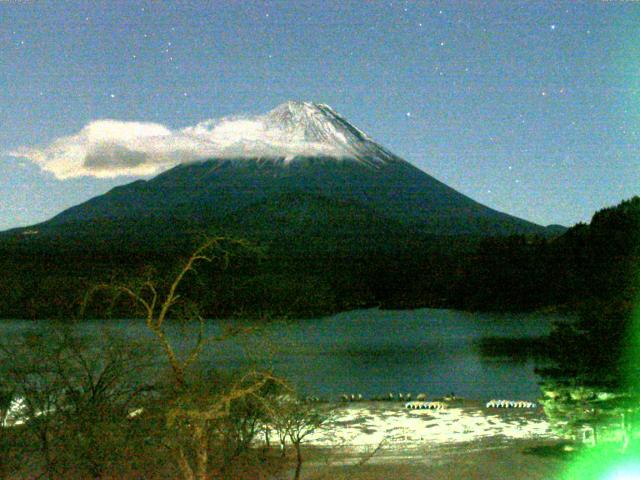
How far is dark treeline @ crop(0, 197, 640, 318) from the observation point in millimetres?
72812

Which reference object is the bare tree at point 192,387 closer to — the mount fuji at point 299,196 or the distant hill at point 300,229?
the distant hill at point 300,229

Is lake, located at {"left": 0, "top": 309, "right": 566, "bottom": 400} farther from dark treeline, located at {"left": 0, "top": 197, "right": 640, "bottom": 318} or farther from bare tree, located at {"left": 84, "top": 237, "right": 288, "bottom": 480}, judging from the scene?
dark treeline, located at {"left": 0, "top": 197, "right": 640, "bottom": 318}

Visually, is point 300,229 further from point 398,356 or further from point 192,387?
point 192,387

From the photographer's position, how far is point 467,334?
63.4m

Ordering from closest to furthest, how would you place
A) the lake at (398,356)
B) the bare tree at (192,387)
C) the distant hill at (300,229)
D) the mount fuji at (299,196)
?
1. the bare tree at (192,387)
2. the lake at (398,356)
3. the distant hill at (300,229)
4. the mount fuji at (299,196)

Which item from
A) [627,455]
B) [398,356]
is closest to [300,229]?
[398,356]

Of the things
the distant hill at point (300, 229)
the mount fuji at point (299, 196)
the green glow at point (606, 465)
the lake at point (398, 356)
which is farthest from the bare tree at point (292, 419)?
the mount fuji at point (299, 196)

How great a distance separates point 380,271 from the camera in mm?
104125

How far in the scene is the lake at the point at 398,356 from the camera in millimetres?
32594

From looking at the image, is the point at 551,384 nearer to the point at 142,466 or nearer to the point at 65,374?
the point at 142,466

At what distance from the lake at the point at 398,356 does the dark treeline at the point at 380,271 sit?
15.6 ft

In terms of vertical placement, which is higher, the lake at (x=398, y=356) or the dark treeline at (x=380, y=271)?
the dark treeline at (x=380, y=271)

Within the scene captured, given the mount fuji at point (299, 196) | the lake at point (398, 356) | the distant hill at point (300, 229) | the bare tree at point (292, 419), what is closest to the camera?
the bare tree at point (292, 419)

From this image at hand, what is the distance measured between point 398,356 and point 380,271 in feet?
181
